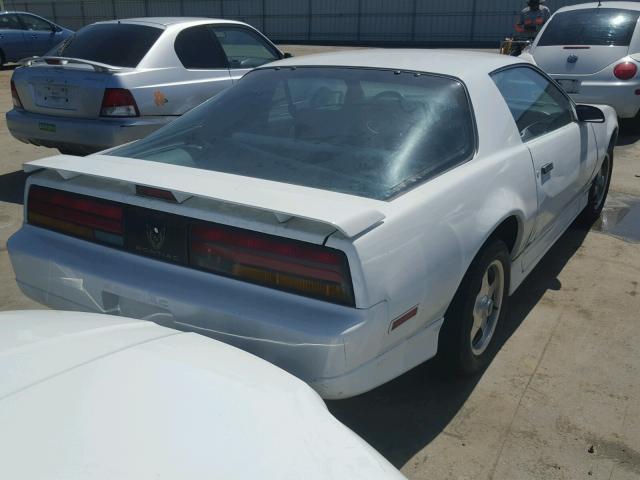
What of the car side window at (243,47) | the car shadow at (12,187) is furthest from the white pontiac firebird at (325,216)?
the car side window at (243,47)

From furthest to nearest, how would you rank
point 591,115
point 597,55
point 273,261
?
point 597,55 < point 591,115 < point 273,261

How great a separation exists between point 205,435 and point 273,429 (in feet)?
0.54

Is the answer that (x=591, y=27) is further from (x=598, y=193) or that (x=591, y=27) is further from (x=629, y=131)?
(x=598, y=193)

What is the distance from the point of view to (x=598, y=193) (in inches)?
202

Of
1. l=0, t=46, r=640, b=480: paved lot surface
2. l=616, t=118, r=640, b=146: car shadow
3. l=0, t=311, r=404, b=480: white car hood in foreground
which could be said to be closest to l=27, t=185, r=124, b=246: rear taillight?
l=0, t=311, r=404, b=480: white car hood in foreground

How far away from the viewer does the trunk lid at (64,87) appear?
557cm

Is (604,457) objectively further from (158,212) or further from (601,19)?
(601,19)

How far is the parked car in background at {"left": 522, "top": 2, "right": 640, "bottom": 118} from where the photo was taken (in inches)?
310

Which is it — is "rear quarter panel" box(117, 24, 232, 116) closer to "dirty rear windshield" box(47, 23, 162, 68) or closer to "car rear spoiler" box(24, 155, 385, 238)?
"dirty rear windshield" box(47, 23, 162, 68)

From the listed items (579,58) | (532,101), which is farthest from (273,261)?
(579,58)

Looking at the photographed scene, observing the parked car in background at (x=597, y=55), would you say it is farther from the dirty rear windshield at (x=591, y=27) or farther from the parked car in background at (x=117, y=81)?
the parked car in background at (x=117, y=81)

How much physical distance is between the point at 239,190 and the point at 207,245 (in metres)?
0.23

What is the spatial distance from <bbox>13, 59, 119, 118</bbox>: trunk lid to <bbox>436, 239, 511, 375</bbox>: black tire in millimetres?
3930

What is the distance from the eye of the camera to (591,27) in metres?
8.45
